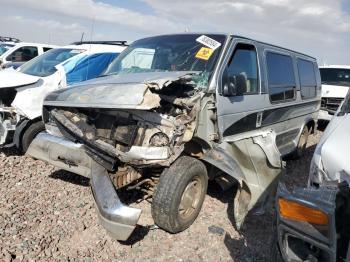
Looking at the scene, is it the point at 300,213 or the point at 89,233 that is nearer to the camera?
the point at 300,213

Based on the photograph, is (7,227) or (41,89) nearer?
(7,227)

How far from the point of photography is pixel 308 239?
2170 millimetres

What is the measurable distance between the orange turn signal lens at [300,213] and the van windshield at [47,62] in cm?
541

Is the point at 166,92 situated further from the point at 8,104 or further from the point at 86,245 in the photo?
the point at 8,104

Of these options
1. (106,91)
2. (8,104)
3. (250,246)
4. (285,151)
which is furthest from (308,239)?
(8,104)

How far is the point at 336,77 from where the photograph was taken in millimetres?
12172

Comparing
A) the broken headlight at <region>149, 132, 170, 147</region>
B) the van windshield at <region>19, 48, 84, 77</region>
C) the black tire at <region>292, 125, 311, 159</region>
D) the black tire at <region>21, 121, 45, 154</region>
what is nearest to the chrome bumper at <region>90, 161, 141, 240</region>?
the broken headlight at <region>149, 132, 170, 147</region>

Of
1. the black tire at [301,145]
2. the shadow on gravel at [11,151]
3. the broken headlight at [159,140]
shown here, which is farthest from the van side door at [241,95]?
the shadow on gravel at [11,151]

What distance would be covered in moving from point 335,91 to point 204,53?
26.4 feet

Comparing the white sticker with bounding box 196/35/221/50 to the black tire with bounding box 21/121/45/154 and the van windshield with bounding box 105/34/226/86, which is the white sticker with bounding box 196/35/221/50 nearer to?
the van windshield with bounding box 105/34/226/86

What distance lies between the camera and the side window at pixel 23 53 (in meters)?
12.4

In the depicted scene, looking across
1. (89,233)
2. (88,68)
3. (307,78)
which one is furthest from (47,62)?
(307,78)

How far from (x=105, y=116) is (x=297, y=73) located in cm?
391

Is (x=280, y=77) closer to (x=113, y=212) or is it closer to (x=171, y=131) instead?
(x=171, y=131)
